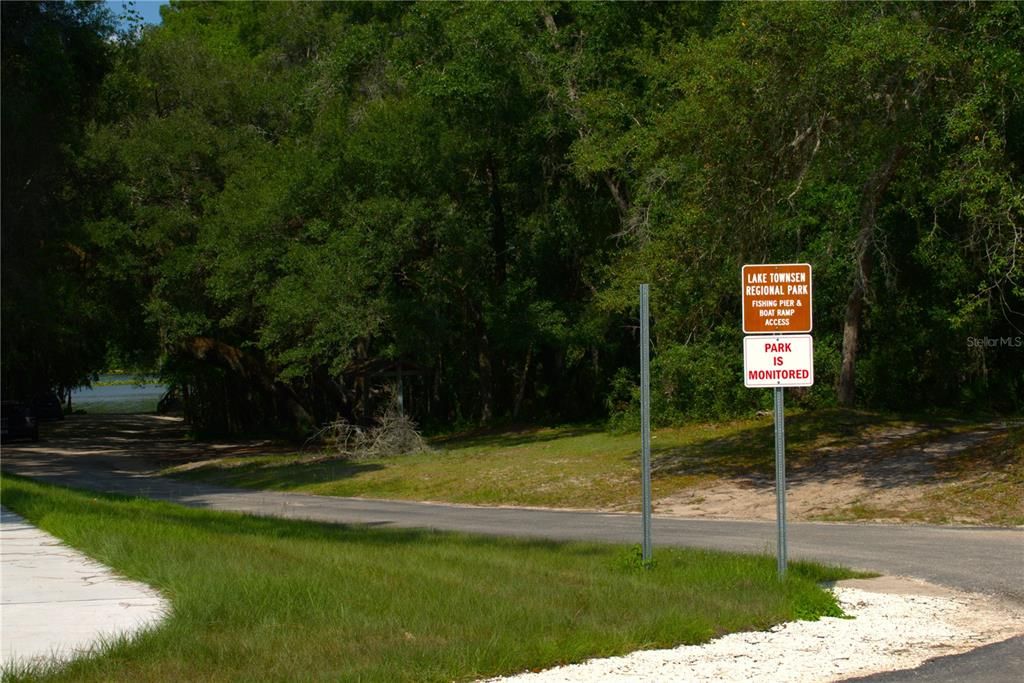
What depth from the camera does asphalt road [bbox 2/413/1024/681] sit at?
10.9 m

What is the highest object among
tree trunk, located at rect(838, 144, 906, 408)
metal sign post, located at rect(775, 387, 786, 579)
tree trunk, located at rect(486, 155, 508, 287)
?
tree trunk, located at rect(486, 155, 508, 287)

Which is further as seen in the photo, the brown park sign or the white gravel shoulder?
the brown park sign

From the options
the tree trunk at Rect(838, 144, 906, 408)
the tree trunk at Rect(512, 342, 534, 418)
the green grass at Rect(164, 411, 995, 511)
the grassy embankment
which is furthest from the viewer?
the tree trunk at Rect(512, 342, 534, 418)

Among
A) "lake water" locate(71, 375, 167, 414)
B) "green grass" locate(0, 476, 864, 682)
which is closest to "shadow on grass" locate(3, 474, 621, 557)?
"green grass" locate(0, 476, 864, 682)

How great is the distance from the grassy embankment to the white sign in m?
8.65

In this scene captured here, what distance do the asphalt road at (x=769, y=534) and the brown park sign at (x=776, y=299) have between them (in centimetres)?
314

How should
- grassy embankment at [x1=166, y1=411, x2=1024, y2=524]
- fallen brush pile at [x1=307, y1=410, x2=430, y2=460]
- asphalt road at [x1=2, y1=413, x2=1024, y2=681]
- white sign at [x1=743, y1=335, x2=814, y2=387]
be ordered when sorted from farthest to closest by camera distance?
fallen brush pile at [x1=307, y1=410, x2=430, y2=460] → grassy embankment at [x1=166, y1=411, x2=1024, y2=524] → asphalt road at [x1=2, y1=413, x2=1024, y2=681] → white sign at [x1=743, y1=335, x2=814, y2=387]

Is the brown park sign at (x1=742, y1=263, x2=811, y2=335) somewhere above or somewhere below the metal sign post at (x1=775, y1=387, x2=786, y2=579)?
above

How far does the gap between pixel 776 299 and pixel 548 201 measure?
88.5 ft

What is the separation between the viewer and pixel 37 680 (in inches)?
286

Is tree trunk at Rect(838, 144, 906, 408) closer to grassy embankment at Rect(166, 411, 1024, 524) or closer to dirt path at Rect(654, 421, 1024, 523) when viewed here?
grassy embankment at Rect(166, 411, 1024, 524)

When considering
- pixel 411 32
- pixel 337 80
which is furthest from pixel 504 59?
pixel 337 80

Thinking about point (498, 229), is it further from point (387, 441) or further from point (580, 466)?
point (580, 466)

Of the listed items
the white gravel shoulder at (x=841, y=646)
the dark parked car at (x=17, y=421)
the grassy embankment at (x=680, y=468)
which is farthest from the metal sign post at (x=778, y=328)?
the dark parked car at (x=17, y=421)
